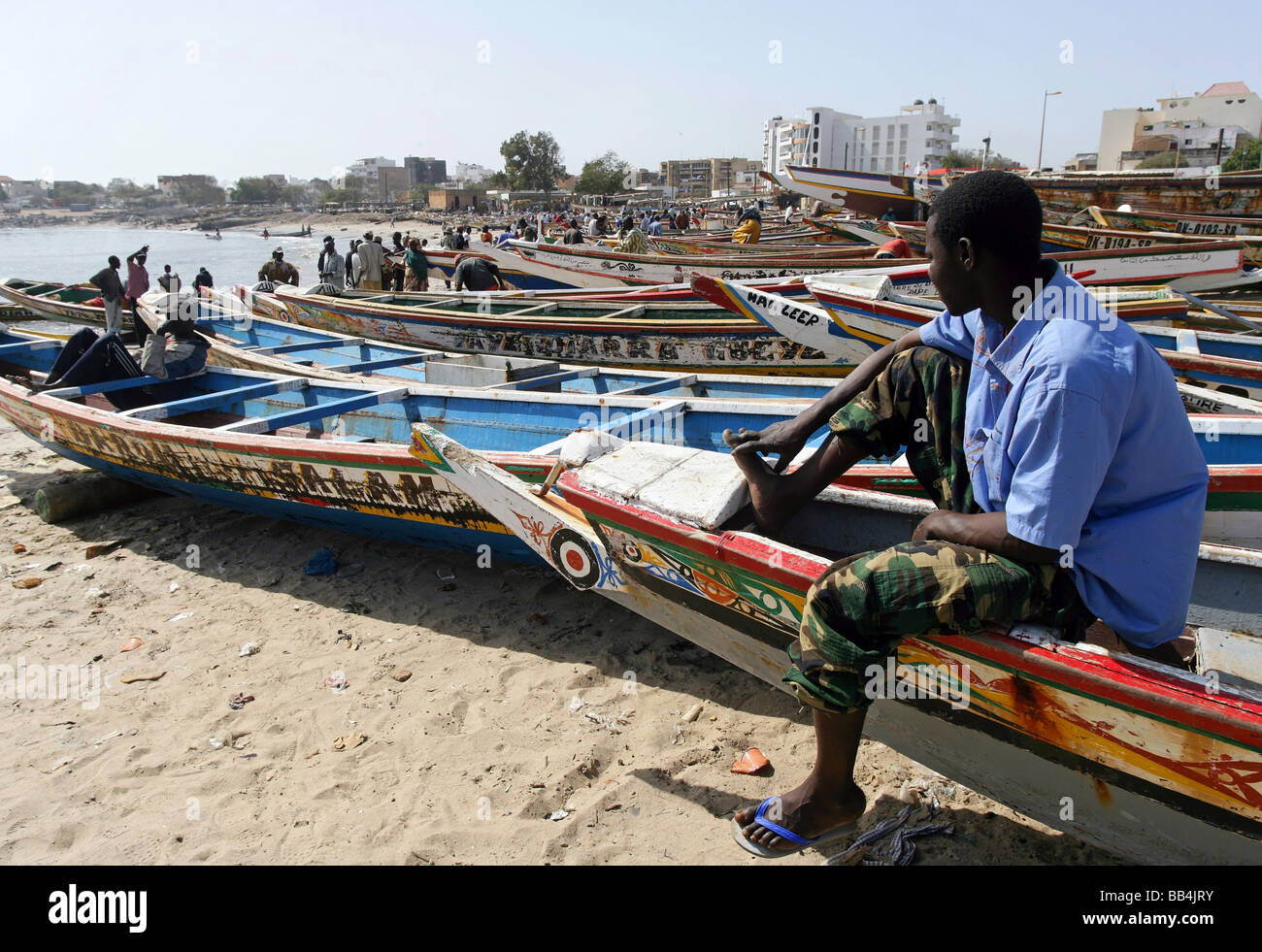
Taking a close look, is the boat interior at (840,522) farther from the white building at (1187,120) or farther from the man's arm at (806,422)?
the white building at (1187,120)

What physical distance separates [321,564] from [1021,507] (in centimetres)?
425

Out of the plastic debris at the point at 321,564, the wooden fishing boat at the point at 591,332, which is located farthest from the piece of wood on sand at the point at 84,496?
the wooden fishing boat at the point at 591,332

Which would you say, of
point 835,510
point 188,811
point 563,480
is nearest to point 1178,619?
point 835,510

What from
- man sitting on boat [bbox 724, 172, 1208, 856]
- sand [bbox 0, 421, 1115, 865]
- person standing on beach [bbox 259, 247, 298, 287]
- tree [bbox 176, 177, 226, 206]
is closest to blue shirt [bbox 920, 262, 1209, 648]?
man sitting on boat [bbox 724, 172, 1208, 856]

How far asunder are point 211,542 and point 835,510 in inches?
173

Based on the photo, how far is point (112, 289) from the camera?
464 inches

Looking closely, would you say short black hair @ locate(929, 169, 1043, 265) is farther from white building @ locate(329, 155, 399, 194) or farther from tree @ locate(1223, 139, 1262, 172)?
white building @ locate(329, 155, 399, 194)

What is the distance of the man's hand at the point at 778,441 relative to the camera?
2613 mm

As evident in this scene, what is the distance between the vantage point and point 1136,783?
1.88 m

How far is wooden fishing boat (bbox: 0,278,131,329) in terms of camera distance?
1391 centimetres

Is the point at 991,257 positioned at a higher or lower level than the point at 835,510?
higher

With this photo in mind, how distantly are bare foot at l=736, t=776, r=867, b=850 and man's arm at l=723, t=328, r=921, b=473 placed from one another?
1075mm

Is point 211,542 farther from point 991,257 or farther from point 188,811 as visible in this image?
point 991,257

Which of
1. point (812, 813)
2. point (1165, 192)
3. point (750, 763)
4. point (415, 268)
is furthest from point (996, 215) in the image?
point (1165, 192)
